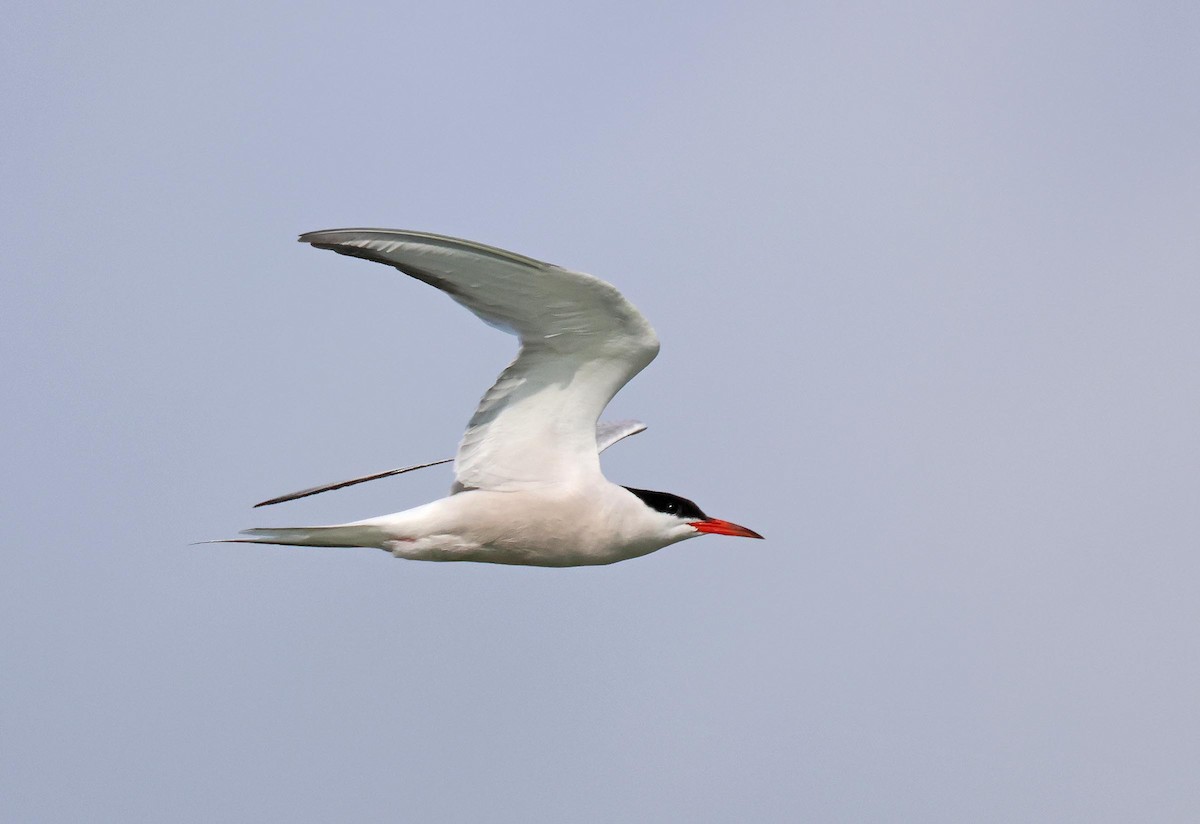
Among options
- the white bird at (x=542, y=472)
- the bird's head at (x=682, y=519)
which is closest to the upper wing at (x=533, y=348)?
the white bird at (x=542, y=472)

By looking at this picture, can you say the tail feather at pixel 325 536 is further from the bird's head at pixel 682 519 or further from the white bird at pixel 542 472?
the bird's head at pixel 682 519

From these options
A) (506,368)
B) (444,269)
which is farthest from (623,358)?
(444,269)

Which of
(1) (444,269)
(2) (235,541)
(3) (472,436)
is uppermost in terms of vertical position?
(1) (444,269)

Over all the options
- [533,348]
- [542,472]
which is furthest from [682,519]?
[533,348]

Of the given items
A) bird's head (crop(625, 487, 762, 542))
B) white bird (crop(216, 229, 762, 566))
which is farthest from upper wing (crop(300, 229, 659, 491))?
bird's head (crop(625, 487, 762, 542))

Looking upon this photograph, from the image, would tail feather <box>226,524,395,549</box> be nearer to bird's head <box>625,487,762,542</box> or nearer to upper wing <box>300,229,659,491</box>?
upper wing <box>300,229,659,491</box>

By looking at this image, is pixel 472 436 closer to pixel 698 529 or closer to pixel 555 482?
pixel 555 482

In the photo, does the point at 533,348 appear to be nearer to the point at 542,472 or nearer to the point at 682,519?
the point at 542,472
